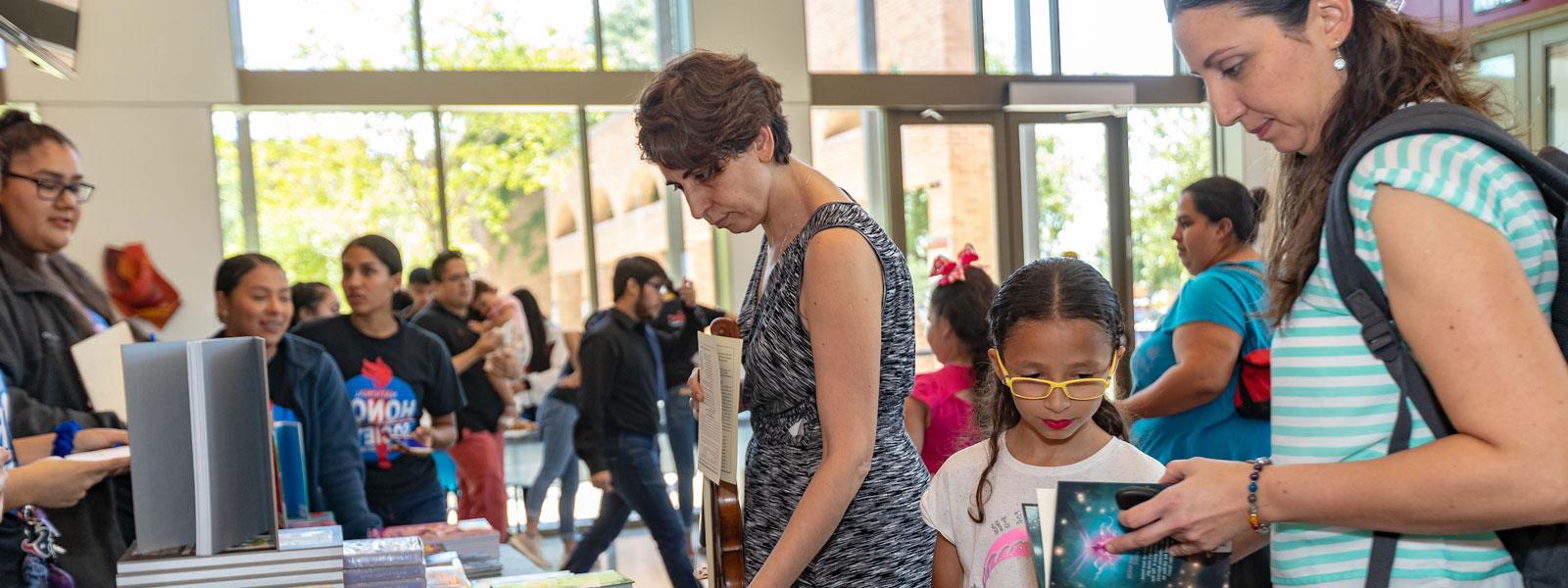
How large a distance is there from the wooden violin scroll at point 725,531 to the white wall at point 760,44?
5860mm

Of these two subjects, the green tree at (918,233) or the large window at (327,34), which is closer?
the large window at (327,34)

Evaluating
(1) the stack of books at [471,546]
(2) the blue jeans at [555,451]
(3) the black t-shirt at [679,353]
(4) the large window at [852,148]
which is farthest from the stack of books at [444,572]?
(4) the large window at [852,148]

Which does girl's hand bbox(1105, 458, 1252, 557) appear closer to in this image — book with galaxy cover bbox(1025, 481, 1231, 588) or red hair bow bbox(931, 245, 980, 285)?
book with galaxy cover bbox(1025, 481, 1231, 588)

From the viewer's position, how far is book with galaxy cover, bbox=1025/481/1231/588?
121cm

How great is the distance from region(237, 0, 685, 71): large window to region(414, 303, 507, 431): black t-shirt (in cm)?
235

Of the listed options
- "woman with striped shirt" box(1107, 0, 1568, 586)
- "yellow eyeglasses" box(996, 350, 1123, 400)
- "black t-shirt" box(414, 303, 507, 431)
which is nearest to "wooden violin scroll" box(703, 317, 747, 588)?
"yellow eyeglasses" box(996, 350, 1123, 400)

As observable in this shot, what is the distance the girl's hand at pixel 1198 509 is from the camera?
1080 mm

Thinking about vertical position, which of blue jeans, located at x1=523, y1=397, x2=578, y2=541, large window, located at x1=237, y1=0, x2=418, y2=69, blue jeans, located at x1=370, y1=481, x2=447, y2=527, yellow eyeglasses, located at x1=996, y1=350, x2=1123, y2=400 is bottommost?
blue jeans, located at x1=523, y1=397, x2=578, y2=541

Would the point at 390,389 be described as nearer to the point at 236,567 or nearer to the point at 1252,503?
the point at 236,567

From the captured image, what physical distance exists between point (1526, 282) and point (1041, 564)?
1.97 ft

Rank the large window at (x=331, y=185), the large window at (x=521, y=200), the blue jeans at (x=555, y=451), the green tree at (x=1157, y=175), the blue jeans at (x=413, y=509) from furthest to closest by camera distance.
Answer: the green tree at (x=1157, y=175)
the large window at (x=521, y=200)
the large window at (x=331, y=185)
the blue jeans at (x=555, y=451)
the blue jeans at (x=413, y=509)

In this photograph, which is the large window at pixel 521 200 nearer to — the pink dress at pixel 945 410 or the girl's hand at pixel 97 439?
the pink dress at pixel 945 410

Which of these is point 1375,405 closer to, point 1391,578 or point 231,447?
point 1391,578

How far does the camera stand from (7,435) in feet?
6.02
